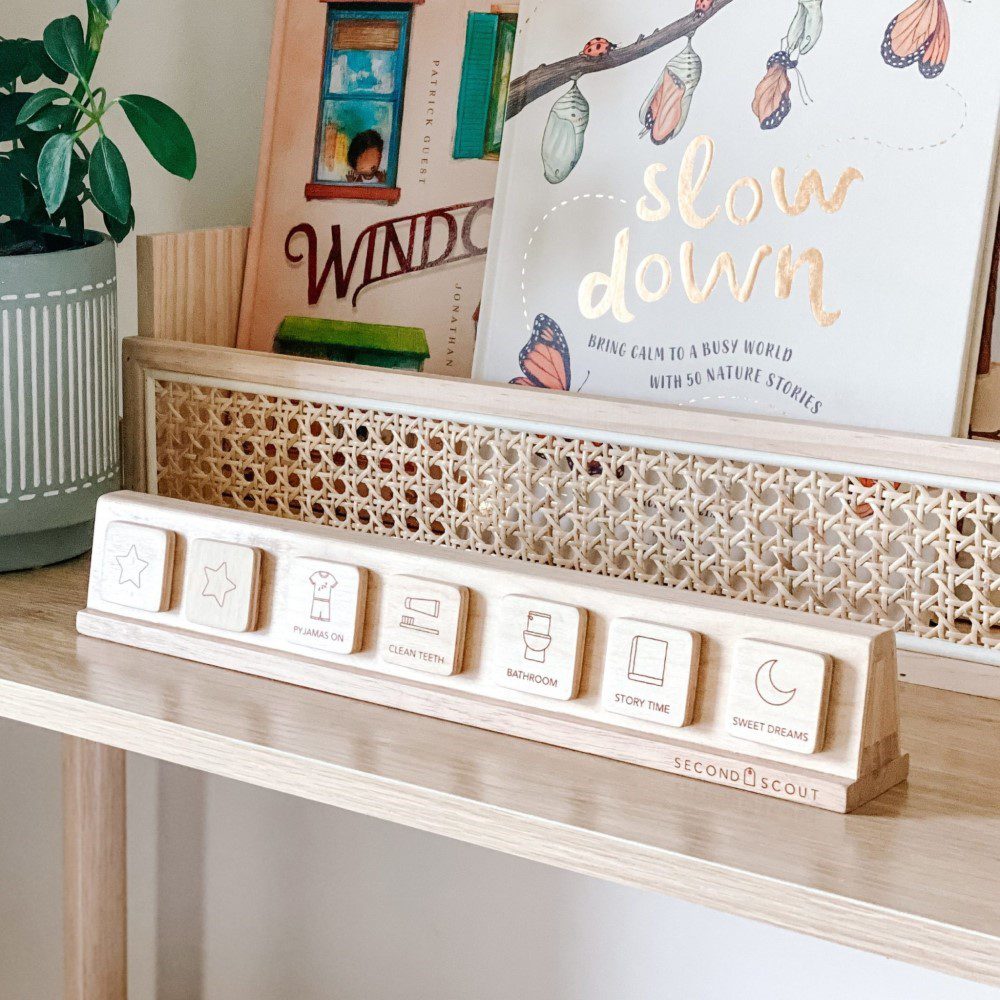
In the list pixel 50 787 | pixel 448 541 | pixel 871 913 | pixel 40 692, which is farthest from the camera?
pixel 50 787

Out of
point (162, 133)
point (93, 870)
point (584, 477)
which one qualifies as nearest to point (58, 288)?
point (162, 133)

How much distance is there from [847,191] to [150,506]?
411mm

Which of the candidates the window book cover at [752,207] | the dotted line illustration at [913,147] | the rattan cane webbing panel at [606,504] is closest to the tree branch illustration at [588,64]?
the window book cover at [752,207]

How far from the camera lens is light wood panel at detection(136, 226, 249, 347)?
2.64 ft

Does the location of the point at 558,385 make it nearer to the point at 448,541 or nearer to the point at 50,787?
the point at 448,541

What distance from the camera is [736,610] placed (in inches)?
20.7

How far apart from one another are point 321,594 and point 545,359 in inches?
8.6

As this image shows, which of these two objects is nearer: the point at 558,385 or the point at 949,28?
the point at 949,28

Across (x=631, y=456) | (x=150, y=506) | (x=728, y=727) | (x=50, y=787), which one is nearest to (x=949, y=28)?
(x=631, y=456)

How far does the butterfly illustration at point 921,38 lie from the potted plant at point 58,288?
395 mm

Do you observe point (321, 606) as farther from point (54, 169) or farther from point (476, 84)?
point (476, 84)

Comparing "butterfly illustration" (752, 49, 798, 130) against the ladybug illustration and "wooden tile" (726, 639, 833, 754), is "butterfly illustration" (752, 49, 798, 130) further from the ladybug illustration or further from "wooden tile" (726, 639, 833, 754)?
"wooden tile" (726, 639, 833, 754)

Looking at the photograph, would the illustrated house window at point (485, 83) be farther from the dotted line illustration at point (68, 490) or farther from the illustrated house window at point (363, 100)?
the dotted line illustration at point (68, 490)

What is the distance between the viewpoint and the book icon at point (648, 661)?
→ 1.75 ft
